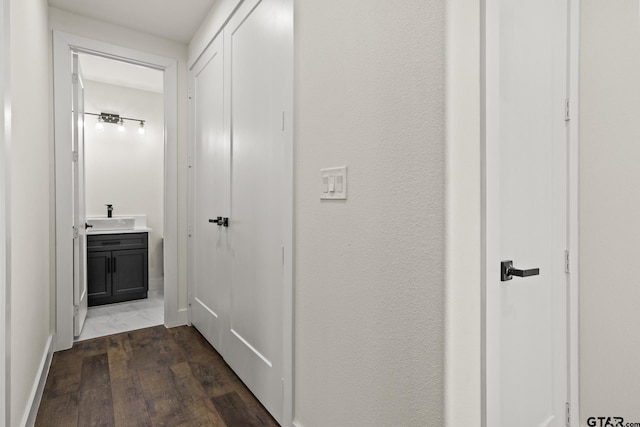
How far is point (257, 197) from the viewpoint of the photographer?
194cm

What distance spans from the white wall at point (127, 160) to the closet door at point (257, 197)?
2768mm

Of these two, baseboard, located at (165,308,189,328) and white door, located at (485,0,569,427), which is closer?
white door, located at (485,0,569,427)

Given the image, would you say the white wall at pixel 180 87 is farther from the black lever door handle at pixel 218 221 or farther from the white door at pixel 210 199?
the black lever door handle at pixel 218 221

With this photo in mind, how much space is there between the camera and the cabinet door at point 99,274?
12.0ft

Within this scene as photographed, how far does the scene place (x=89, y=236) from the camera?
3621 mm

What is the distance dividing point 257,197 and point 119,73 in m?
3.22

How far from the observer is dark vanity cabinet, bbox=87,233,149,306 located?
368cm

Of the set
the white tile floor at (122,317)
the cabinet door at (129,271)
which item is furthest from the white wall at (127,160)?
the white tile floor at (122,317)

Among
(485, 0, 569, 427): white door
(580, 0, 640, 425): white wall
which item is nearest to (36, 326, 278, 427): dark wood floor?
(485, 0, 569, 427): white door

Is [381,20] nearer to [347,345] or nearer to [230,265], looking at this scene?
[347,345]

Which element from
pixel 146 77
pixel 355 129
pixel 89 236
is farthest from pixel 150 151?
pixel 355 129

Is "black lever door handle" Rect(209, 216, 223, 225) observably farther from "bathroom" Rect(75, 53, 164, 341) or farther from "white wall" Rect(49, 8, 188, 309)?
"bathroom" Rect(75, 53, 164, 341)

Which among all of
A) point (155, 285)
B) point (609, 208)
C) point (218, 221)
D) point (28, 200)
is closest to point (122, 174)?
point (155, 285)

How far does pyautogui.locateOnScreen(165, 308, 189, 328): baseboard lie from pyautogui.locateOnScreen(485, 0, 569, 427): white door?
2.83 metres
